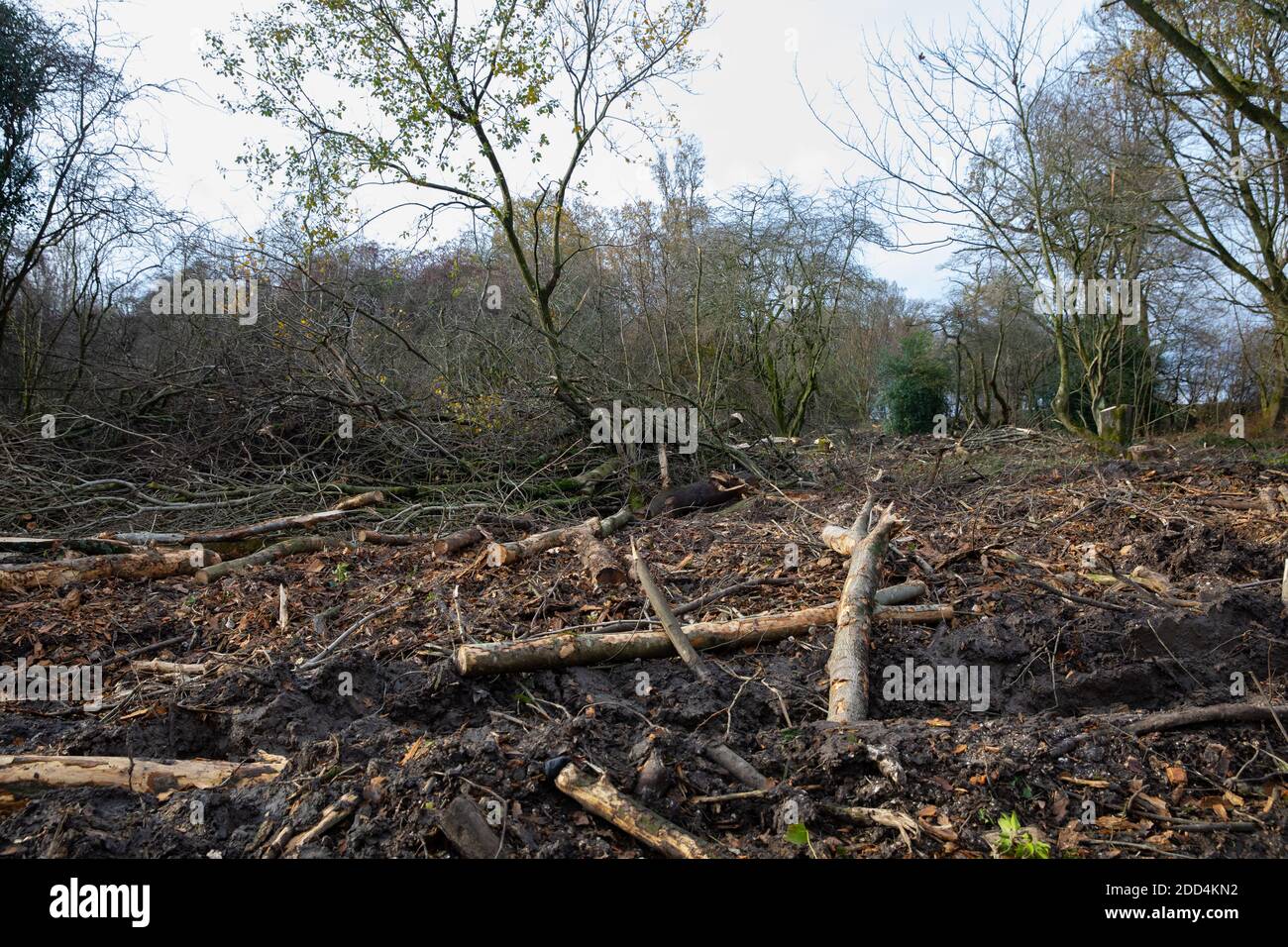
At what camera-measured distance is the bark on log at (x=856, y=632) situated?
377 centimetres

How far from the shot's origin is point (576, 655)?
4.29 metres

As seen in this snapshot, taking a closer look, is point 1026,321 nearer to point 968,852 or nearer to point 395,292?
point 395,292

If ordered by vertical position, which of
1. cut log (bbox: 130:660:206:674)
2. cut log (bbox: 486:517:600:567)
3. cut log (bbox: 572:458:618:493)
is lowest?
cut log (bbox: 130:660:206:674)

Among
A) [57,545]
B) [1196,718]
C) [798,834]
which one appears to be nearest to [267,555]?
[57,545]

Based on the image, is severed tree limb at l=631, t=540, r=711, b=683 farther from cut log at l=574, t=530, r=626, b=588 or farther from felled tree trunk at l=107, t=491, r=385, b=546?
felled tree trunk at l=107, t=491, r=385, b=546

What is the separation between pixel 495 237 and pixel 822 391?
39.4 feet

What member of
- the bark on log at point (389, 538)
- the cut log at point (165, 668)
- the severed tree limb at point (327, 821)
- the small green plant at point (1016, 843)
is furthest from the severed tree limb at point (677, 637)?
the bark on log at point (389, 538)

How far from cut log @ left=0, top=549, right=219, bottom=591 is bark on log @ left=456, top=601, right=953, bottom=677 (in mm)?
3869

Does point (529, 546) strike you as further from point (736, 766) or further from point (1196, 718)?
point (1196, 718)

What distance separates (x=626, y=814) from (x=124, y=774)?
2.11 meters

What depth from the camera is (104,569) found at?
21.5ft

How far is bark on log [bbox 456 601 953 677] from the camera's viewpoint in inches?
161

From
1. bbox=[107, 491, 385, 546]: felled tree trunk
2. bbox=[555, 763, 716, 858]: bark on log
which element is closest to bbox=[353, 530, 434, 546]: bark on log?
bbox=[107, 491, 385, 546]: felled tree trunk
